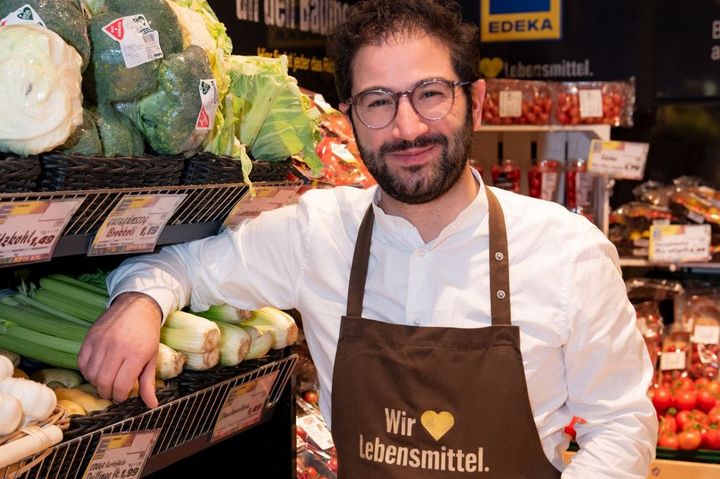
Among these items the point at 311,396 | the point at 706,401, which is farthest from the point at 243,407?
the point at 706,401

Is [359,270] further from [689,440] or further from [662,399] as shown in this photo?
Answer: [662,399]

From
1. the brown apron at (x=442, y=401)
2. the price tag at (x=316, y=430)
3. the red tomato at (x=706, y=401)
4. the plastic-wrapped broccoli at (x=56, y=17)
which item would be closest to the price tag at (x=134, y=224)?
the plastic-wrapped broccoli at (x=56, y=17)

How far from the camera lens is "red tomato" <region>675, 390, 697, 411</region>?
4.07 metres

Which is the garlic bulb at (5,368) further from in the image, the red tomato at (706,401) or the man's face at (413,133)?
the red tomato at (706,401)

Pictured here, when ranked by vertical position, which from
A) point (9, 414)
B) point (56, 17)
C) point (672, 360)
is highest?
point (56, 17)

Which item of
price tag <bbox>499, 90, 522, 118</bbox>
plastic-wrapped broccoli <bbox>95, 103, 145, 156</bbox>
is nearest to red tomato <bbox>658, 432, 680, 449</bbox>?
price tag <bbox>499, 90, 522, 118</bbox>

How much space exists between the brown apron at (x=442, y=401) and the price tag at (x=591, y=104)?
2.90m

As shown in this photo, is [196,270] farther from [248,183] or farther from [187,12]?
[187,12]

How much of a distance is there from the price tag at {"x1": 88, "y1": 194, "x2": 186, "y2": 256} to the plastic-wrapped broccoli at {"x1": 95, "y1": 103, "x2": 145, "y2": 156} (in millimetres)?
92

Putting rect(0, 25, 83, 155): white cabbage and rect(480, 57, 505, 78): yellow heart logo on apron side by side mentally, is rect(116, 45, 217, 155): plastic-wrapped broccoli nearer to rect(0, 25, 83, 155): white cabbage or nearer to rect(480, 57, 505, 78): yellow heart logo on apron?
rect(0, 25, 83, 155): white cabbage

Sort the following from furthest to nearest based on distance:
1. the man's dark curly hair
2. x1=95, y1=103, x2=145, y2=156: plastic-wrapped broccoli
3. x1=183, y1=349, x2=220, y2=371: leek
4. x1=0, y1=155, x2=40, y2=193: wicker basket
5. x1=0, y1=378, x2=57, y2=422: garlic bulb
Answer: the man's dark curly hair, x1=183, y1=349, x2=220, y2=371: leek, x1=95, y1=103, x2=145, y2=156: plastic-wrapped broccoli, x1=0, y1=378, x2=57, y2=422: garlic bulb, x1=0, y1=155, x2=40, y2=193: wicker basket

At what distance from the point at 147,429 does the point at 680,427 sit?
2945mm

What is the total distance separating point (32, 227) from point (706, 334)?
3.70 m

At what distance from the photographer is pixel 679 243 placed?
175 inches
